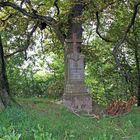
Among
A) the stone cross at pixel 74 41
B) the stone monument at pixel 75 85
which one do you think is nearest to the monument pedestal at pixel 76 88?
the stone monument at pixel 75 85

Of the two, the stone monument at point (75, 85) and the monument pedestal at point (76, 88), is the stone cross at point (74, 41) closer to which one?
the stone monument at point (75, 85)

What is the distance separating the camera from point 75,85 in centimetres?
1365

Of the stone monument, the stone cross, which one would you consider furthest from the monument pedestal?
the stone cross

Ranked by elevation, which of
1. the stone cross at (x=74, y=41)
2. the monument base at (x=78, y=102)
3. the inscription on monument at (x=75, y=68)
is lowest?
the monument base at (x=78, y=102)

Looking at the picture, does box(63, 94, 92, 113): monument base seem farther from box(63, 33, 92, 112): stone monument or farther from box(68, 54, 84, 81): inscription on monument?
box(68, 54, 84, 81): inscription on monument

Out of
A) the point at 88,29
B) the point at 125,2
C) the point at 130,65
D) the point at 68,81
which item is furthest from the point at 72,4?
the point at 130,65

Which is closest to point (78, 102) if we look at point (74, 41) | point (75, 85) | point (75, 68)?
point (75, 85)

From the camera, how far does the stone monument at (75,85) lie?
13.4 metres

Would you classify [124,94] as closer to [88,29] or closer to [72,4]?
[88,29]

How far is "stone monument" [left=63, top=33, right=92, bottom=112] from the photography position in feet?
43.9

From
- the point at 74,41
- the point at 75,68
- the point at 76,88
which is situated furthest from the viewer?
the point at 74,41

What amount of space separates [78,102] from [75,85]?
629 mm

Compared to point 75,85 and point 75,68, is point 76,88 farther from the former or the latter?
point 75,68

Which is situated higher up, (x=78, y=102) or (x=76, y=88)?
(x=76, y=88)
